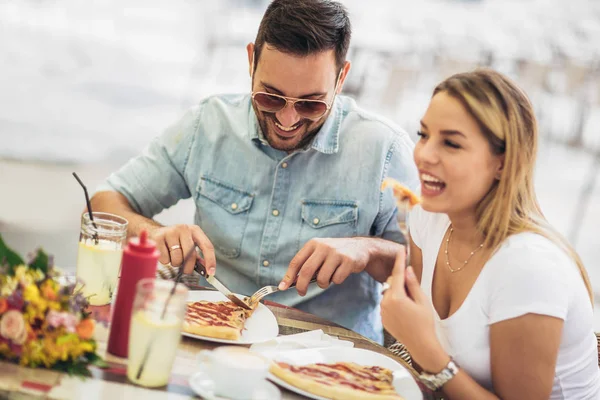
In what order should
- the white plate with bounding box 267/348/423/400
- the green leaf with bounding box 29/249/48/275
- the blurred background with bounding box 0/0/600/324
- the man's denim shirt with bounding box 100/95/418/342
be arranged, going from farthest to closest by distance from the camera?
the blurred background with bounding box 0/0/600/324 < the man's denim shirt with bounding box 100/95/418/342 < the white plate with bounding box 267/348/423/400 < the green leaf with bounding box 29/249/48/275

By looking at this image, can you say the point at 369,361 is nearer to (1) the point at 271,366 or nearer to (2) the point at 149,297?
(1) the point at 271,366

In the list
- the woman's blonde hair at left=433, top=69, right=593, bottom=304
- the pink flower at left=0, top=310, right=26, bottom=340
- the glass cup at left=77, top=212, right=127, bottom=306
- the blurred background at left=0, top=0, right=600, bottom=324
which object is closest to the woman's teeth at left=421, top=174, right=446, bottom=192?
the woman's blonde hair at left=433, top=69, right=593, bottom=304

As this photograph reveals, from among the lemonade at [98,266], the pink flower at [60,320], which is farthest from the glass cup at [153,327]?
the lemonade at [98,266]

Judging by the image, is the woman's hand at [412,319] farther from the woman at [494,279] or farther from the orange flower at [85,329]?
the orange flower at [85,329]

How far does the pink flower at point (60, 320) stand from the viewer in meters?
1.22

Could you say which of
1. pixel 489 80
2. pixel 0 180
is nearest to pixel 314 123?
pixel 489 80

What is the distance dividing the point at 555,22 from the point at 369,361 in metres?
5.42

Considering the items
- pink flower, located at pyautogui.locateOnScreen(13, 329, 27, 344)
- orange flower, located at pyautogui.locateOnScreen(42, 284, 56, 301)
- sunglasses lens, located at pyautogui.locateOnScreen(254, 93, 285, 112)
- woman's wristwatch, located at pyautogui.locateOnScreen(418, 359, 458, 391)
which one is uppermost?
sunglasses lens, located at pyautogui.locateOnScreen(254, 93, 285, 112)

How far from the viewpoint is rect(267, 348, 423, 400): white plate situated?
1424 millimetres

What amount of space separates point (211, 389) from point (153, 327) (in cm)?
16

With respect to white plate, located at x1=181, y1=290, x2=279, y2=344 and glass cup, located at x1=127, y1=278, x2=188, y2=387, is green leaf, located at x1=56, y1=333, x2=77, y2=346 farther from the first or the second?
white plate, located at x1=181, y1=290, x2=279, y2=344

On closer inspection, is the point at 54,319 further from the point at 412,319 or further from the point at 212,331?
the point at 412,319

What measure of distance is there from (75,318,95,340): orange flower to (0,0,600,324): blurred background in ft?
11.0

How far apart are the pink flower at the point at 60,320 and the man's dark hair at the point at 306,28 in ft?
3.38
